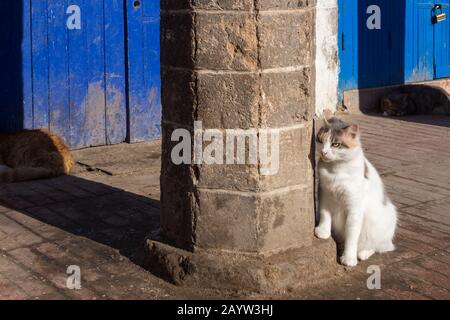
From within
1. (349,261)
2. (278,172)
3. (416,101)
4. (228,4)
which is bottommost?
(349,261)

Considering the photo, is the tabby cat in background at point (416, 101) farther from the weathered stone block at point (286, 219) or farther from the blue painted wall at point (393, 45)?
the weathered stone block at point (286, 219)

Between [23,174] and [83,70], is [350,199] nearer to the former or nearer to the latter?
[23,174]

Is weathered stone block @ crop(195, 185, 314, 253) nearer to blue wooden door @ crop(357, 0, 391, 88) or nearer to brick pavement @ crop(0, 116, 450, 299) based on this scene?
brick pavement @ crop(0, 116, 450, 299)

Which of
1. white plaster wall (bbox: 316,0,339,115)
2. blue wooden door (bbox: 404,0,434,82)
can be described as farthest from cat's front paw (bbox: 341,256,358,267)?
blue wooden door (bbox: 404,0,434,82)

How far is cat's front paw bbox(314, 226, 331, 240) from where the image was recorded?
4.74m

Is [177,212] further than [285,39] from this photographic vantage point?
Yes

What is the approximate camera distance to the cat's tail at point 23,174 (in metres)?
6.90

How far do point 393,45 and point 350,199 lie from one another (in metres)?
7.43

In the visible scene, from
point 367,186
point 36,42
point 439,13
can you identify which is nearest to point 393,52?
point 439,13

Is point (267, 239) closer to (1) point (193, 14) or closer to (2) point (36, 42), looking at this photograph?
(1) point (193, 14)

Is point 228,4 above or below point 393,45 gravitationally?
below

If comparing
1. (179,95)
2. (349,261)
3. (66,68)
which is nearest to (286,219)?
(349,261)

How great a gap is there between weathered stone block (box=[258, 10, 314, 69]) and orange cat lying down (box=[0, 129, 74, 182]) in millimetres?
3537

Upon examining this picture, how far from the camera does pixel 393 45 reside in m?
11.4
